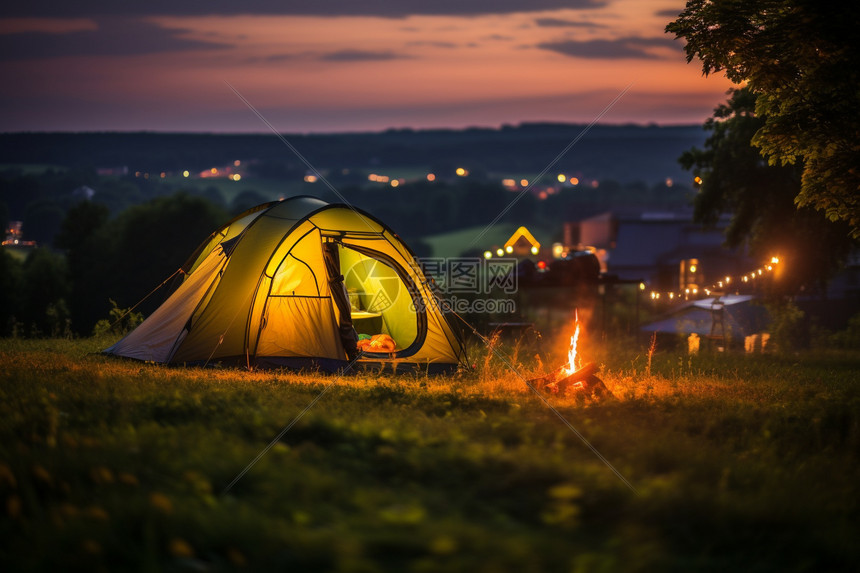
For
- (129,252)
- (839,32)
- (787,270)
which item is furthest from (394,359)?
(129,252)

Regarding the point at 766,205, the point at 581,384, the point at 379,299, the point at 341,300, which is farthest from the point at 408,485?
the point at 766,205

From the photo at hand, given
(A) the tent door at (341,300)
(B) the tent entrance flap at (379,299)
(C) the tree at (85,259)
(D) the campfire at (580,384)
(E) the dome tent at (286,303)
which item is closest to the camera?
(D) the campfire at (580,384)

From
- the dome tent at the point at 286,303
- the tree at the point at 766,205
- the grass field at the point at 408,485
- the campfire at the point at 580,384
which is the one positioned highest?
the tree at the point at 766,205

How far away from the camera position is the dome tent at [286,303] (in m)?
11.8

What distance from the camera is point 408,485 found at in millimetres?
5438

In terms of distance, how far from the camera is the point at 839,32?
31.7 ft

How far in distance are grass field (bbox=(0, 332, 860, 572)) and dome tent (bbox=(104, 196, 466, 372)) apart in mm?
2731

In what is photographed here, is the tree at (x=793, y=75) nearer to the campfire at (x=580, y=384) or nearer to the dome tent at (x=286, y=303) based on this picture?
the campfire at (x=580, y=384)

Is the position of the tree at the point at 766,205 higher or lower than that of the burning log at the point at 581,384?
higher

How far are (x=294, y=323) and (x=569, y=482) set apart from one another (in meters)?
7.22

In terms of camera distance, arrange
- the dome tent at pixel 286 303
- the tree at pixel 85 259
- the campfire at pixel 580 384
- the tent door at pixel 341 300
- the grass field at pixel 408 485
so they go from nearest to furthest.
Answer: the grass field at pixel 408 485, the campfire at pixel 580 384, the dome tent at pixel 286 303, the tent door at pixel 341 300, the tree at pixel 85 259

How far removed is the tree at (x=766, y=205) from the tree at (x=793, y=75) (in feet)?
35.0

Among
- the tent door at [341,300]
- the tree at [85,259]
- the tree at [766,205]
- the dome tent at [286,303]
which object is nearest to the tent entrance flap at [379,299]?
the dome tent at [286,303]

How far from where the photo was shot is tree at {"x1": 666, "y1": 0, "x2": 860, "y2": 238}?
33.8 feet
